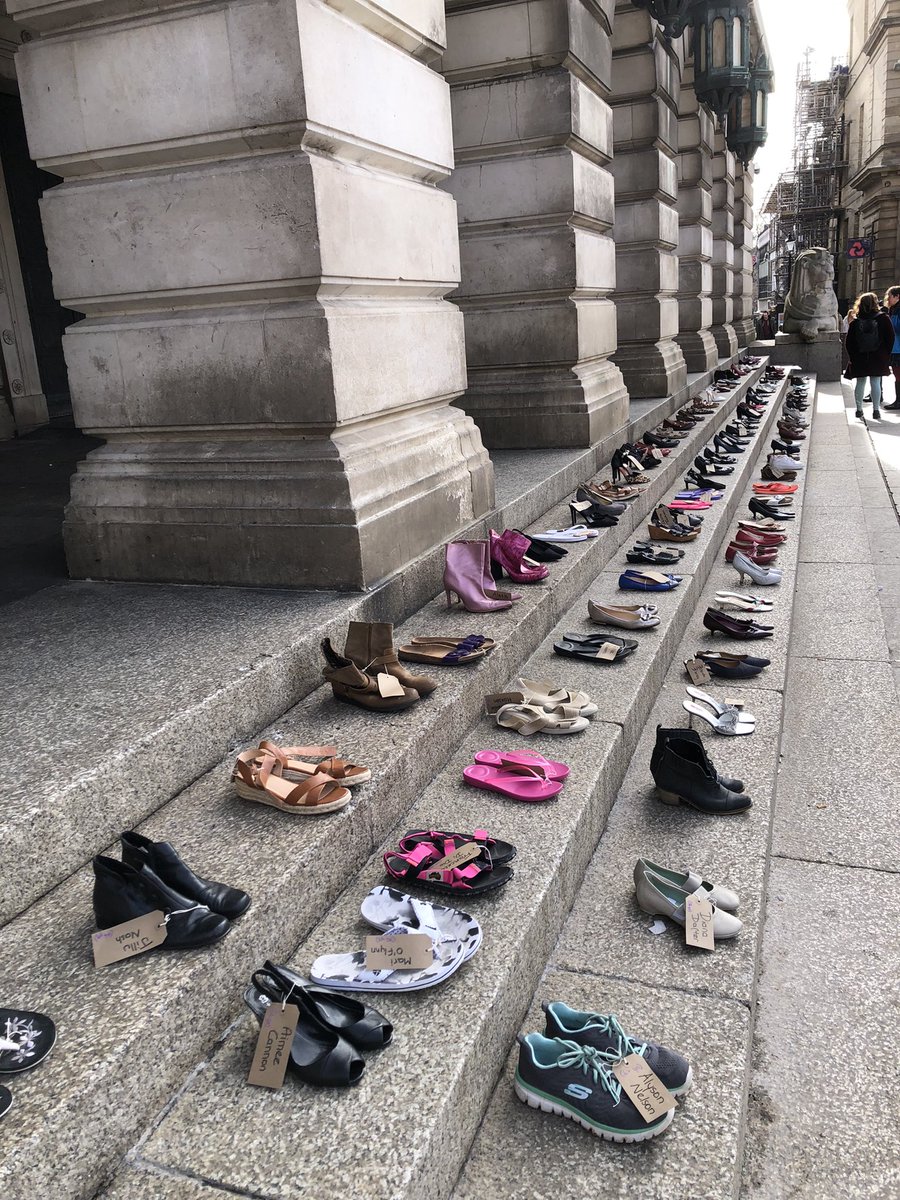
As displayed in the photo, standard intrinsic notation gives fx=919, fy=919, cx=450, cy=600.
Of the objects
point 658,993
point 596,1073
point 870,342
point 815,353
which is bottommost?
point 658,993

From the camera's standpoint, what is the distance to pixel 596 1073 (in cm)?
205

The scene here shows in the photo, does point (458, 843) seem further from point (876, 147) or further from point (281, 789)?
point (876, 147)

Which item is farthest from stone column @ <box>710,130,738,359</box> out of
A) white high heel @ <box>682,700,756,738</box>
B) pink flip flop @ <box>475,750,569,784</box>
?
pink flip flop @ <box>475,750,569,784</box>

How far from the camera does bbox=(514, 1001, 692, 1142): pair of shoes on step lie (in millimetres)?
1984

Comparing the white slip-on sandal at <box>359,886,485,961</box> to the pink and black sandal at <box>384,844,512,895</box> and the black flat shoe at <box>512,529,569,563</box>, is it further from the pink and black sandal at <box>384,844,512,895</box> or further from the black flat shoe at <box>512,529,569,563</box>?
the black flat shoe at <box>512,529,569,563</box>

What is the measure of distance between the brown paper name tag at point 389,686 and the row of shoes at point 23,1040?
1.62 m

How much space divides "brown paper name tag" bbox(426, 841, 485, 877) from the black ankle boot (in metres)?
1.03

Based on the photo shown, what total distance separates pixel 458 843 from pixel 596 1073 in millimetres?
763

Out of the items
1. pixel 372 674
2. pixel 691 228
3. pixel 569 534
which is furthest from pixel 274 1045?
pixel 691 228

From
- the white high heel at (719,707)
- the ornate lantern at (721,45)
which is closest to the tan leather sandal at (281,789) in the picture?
the white high heel at (719,707)

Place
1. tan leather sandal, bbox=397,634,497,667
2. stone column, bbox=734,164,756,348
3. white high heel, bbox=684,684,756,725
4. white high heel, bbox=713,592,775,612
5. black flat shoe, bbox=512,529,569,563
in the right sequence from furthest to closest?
stone column, bbox=734,164,756,348 < white high heel, bbox=713,592,775,612 < black flat shoe, bbox=512,529,569,563 < white high heel, bbox=684,684,756,725 < tan leather sandal, bbox=397,634,497,667

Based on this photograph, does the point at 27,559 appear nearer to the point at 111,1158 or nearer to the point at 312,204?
the point at 312,204

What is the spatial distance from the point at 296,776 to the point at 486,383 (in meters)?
5.98

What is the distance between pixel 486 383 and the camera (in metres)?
8.13
